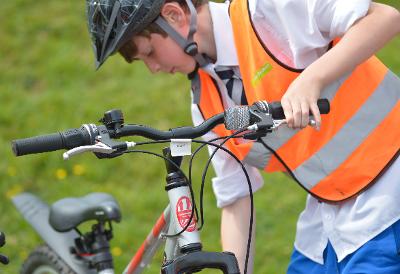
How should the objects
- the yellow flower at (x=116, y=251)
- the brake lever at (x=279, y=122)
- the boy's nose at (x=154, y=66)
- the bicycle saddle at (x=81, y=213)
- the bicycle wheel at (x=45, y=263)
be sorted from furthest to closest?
the yellow flower at (x=116, y=251) → the bicycle wheel at (x=45, y=263) → the bicycle saddle at (x=81, y=213) → the boy's nose at (x=154, y=66) → the brake lever at (x=279, y=122)

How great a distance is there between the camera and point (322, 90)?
10.2ft

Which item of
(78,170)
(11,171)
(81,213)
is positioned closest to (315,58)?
(81,213)

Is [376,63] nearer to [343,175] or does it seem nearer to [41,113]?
[343,175]

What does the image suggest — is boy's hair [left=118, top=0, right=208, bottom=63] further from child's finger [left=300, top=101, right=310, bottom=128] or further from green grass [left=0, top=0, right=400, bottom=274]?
green grass [left=0, top=0, right=400, bottom=274]

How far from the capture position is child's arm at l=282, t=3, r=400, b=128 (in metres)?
2.88

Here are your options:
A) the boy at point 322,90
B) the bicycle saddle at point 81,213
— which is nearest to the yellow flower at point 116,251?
the bicycle saddle at point 81,213

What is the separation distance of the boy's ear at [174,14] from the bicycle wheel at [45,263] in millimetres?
1356

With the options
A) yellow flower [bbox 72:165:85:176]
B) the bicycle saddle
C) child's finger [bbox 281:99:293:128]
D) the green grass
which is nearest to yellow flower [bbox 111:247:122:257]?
the green grass

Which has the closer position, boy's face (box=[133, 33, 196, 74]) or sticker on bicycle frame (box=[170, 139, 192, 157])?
sticker on bicycle frame (box=[170, 139, 192, 157])

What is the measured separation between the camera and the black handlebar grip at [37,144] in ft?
8.58

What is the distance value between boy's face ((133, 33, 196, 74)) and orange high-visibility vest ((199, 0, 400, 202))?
0.23 meters

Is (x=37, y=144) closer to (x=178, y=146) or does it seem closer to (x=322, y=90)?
(x=178, y=146)

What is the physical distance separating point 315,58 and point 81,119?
378 centimetres

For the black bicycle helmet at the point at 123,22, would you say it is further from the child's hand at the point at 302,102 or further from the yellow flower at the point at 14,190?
the yellow flower at the point at 14,190
